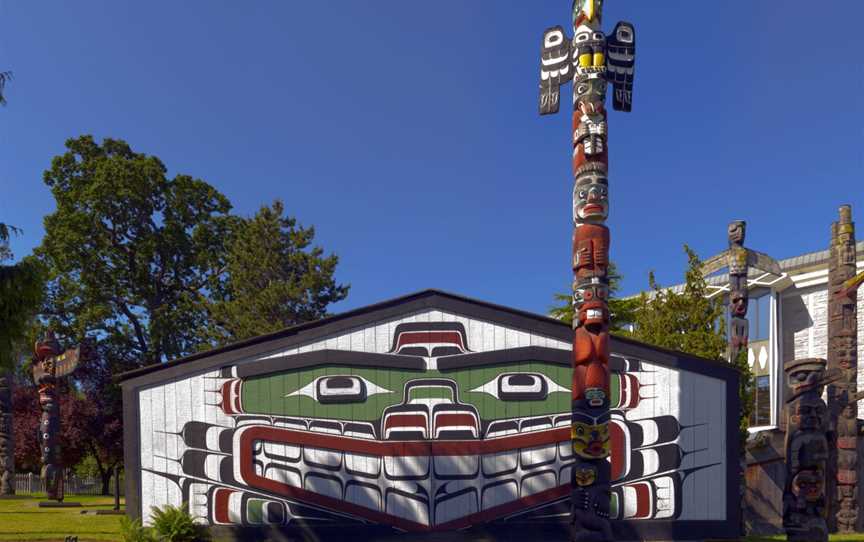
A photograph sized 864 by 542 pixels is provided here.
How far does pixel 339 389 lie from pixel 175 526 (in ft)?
14.3

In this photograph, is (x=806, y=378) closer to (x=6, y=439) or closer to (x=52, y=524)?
(x=52, y=524)

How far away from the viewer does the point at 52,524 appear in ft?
52.0

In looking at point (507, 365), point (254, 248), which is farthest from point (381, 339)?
point (254, 248)

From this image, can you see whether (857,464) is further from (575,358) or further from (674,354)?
(575,358)

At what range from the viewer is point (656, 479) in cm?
1355

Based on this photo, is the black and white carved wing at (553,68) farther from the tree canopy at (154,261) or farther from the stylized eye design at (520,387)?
the tree canopy at (154,261)

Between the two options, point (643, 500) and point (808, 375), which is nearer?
point (643, 500)

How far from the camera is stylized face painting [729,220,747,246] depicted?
21234 millimetres

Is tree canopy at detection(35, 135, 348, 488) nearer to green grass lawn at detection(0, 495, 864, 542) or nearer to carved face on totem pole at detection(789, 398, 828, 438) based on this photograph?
green grass lawn at detection(0, 495, 864, 542)

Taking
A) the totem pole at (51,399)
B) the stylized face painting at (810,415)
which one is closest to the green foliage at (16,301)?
the totem pole at (51,399)

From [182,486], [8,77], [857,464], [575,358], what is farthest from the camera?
[857,464]

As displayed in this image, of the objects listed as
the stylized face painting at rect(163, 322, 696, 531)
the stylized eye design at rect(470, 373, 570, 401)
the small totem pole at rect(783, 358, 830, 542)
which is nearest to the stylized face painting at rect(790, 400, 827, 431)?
the small totem pole at rect(783, 358, 830, 542)

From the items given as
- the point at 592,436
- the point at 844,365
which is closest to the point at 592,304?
the point at 592,436

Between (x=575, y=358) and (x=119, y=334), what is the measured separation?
30.1 metres
